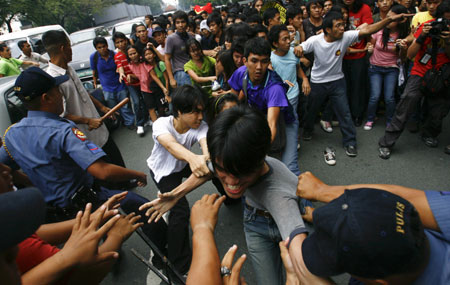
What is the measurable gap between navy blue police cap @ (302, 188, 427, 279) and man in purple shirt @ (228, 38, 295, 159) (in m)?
1.56

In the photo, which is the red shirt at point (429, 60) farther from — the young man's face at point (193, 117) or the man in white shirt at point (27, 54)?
the man in white shirt at point (27, 54)

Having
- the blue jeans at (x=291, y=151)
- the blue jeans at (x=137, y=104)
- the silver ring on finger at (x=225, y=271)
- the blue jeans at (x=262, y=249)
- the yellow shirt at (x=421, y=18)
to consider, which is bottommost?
the blue jeans at (x=137, y=104)

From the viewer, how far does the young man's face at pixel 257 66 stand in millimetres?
2430

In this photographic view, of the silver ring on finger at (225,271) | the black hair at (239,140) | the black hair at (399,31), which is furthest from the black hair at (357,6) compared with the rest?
the silver ring on finger at (225,271)

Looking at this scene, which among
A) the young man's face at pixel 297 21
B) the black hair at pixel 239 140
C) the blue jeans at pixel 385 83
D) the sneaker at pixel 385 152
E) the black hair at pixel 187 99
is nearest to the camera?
the black hair at pixel 239 140

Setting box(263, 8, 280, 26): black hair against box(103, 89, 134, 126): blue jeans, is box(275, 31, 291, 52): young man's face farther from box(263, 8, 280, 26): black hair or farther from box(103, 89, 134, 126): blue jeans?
box(103, 89, 134, 126): blue jeans

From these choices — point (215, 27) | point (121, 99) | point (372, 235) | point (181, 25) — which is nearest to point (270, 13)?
point (215, 27)

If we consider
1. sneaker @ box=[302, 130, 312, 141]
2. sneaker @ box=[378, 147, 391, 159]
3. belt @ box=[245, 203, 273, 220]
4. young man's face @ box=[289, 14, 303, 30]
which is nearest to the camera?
belt @ box=[245, 203, 273, 220]

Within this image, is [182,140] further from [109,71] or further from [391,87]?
[109,71]

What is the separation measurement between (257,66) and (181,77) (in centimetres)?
272

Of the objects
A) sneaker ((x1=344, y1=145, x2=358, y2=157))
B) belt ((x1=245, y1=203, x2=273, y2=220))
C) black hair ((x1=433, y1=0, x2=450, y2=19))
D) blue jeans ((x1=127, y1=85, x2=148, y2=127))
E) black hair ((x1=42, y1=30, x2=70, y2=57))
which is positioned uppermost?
black hair ((x1=42, y1=30, x2=70, y2=57))

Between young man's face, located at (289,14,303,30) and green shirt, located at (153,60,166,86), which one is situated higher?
young man's face, located at (289,14,303,30)

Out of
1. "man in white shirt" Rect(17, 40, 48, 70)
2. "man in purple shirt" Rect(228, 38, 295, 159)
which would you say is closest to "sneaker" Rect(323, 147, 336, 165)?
"man in purple shirt" Rect(228, 38, 295, 159)

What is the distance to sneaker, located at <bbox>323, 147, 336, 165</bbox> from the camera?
3.50 meters
